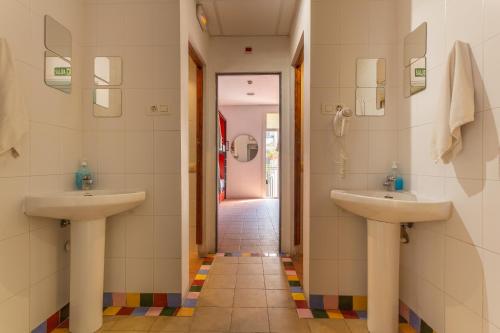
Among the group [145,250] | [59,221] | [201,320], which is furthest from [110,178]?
[201,320]

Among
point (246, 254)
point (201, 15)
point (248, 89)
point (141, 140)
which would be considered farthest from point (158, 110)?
point (248, 89)

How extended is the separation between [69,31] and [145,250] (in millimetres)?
1496

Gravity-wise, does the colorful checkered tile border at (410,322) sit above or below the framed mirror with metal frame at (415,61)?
below

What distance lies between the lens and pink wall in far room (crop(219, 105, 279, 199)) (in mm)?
7496

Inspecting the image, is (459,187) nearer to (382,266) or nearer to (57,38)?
(382,266)

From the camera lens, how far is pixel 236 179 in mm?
7500

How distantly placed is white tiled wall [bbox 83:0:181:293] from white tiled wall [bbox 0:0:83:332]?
0.52ft

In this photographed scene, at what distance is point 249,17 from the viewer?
2.72m

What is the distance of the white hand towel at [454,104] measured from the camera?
1199 millimetres

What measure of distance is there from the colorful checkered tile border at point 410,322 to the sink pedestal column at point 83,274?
183 centimetres

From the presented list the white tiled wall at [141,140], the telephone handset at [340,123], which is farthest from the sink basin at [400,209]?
the white tiled wall at [141,140]

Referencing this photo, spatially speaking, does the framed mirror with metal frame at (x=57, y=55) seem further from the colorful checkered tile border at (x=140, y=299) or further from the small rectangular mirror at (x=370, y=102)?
the small rectangular mirror at (x=370, y=102)

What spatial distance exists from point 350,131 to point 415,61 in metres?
0.54

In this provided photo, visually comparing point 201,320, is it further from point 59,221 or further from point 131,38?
point 131,38
